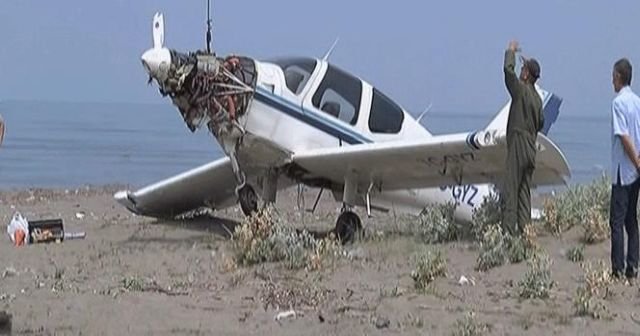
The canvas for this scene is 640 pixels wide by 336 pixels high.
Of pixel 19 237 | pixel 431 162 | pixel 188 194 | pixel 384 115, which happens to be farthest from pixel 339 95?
pixel 19 237

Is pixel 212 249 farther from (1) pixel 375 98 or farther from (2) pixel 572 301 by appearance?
(2) pixel 572 301

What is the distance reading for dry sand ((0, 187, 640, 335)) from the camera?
8.38 m

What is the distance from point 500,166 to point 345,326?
17.0ft

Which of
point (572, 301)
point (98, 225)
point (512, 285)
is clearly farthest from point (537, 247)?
point (98, 225)

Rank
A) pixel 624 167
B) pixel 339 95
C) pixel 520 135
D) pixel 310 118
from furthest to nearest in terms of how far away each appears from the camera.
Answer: pixel 339 95
pixel 310 118
pixel 520 135
pixel 624 167

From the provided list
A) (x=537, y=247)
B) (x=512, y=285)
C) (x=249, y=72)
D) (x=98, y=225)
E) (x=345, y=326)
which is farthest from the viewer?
(x=98, y=225)

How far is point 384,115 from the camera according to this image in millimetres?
14695

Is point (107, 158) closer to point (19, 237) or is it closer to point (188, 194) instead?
point (188, 194)

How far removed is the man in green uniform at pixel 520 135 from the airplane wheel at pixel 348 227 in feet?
8.38

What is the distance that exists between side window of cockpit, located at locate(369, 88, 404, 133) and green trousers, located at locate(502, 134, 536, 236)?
10.2 ft

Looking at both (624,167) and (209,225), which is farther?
(209,225)

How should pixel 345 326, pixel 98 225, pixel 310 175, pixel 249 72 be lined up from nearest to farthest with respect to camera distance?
1. pixel 345 326
2. pixel 249 72
3. pixel 310 175
4. pixel 98 225

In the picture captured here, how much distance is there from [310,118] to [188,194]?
3.42 m

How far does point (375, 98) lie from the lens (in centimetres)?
1459
